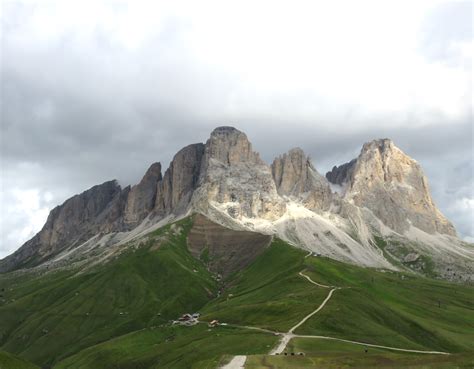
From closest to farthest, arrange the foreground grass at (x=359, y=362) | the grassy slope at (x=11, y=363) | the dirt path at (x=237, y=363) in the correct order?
the foreground grass at (x=359, y=362), the grassy slope at (x=11, y=363), the dirt path at (x=237, y=363)

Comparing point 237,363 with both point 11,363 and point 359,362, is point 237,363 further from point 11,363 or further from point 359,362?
point 11,363

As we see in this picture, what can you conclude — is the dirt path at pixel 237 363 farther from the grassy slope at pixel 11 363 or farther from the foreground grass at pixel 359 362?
the grassy slope at pixel 11 363

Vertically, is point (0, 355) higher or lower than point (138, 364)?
higher

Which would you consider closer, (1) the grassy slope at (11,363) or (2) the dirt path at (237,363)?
(1) the grassy slope at (11,363)

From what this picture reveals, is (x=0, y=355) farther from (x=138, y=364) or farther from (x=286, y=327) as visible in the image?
(x=286, y=327)

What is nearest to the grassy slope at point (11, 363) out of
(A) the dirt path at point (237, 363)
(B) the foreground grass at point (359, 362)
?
(A) the dirt path at point (237, 363)

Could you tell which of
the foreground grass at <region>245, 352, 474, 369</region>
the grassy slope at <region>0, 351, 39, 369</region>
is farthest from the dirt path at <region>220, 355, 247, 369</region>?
the grassy slope at <region>0, 351, 39, 369</region>

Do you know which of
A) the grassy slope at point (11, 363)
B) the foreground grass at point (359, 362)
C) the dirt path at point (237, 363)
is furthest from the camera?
the dirt path at point (237, 363)

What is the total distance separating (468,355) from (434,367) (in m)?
11.1

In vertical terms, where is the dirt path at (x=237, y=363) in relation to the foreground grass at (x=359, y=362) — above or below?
above

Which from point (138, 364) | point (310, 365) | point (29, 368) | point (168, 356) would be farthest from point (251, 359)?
point (138, 364)

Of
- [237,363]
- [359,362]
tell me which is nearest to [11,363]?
[237,363]

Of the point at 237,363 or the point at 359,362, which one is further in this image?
the point at 237,363

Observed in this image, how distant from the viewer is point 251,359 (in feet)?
417
